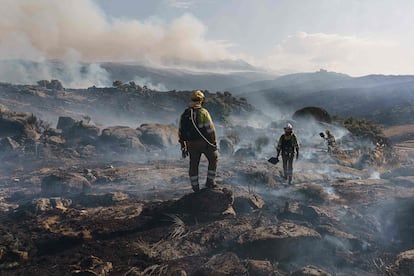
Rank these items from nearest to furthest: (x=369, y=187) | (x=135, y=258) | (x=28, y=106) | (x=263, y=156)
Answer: (x=135, y=258) → (x=369, y=187) → (x=263, y=156) → (x=28, y=106)


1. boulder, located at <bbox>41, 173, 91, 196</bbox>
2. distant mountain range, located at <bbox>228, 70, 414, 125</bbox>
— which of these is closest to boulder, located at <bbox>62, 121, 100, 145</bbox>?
boulder, located at <bbox>41, 173, 91, 196</bbox>

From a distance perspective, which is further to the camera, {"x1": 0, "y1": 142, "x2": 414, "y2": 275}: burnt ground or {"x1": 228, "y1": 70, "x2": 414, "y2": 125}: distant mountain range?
{"x1": 228, "y1": 70, "x2": 414, "y2": 125}: distant mountain range

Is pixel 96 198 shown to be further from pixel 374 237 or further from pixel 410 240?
pixel 410 240

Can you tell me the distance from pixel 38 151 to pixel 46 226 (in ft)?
34.6

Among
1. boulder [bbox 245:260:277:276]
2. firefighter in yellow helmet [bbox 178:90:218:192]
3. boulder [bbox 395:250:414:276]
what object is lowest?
boulder [bbox 245:260:277:276]

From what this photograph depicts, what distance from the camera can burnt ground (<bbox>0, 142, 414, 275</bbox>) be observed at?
4848 mm

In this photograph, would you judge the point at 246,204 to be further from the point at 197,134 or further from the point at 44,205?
the point at 44,205

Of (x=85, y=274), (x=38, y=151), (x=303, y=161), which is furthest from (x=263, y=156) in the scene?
(x=85, y=274)

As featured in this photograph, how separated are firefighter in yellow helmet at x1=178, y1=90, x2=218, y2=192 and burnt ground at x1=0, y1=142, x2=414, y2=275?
19.7 inches

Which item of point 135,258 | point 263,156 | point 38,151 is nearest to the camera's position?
point 135,258

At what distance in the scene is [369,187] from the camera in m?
9.00

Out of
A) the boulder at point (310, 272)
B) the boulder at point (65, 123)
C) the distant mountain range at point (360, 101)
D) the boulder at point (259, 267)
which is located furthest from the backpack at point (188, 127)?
the distant mountain range at point (360, 101)

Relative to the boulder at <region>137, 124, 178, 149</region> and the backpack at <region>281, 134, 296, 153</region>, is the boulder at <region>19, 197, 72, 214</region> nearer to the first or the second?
the backpack at <region>281, 134, 296, 153</region>

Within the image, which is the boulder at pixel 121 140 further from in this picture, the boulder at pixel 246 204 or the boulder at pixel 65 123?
the boulder at pixel 246 204
